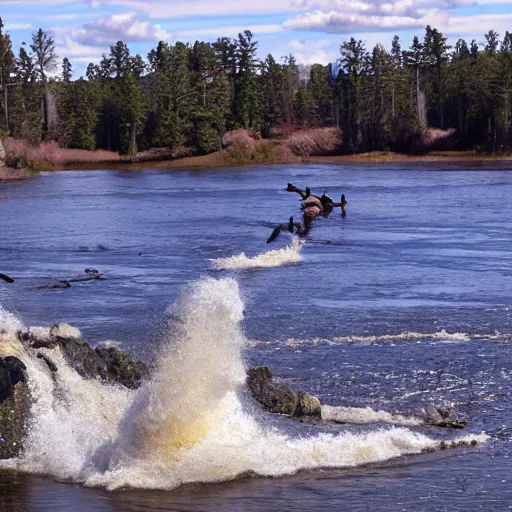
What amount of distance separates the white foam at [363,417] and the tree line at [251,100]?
95303 millimetres

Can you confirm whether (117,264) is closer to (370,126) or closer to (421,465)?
(421,465)

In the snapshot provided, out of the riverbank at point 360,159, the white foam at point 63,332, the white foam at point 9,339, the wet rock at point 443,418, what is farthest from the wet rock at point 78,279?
the riverbank at point 360,159

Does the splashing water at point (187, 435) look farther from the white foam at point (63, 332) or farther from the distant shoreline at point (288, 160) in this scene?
the distant shoreline at point (288, 160)

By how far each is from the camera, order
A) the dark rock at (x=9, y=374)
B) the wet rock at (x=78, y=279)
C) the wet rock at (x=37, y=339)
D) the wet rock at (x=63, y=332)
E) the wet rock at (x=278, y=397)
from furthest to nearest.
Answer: the wet rock at (x=78, y=279) → the wet rock at (x=63, y=332) → the wet rock at (x=37, y=339) → the wet rock at (x=278, y=397) → the dark rock at (x=9, y=374)

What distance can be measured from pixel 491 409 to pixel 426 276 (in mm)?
12865

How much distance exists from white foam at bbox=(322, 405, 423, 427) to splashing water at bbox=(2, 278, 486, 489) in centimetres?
70

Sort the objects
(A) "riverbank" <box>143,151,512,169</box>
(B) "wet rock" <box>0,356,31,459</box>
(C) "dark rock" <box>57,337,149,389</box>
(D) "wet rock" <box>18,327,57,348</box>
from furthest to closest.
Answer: (A) "riverbank" <box>143,151,512,169</box>, (C) "dark rock" <box>57,337,149,389</box>, (D) "wet rock" <box>18,327,57,348</box>, (B) "wet rock" <box>0,356,31,459</box>

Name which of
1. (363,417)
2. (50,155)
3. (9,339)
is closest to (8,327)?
(9,339)

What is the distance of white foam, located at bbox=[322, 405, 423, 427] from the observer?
47.9 ft

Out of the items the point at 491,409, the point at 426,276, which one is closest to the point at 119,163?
the point at 426,276

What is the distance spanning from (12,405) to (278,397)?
3.69 metres

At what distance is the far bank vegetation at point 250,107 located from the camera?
11081cm

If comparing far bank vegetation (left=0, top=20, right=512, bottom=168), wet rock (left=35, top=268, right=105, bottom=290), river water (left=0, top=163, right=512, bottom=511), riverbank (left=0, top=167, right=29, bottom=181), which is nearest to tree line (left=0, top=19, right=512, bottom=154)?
far bank vegetation (left=0, top=20, right=512, bottom=168)

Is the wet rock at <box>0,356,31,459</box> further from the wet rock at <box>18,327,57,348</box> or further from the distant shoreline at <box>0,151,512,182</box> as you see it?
the distant shoreline at <box>0,151,512,182</box>
